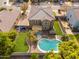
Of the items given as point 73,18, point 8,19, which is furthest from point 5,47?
point 73,18

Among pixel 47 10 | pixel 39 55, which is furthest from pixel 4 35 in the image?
pixel 47 10

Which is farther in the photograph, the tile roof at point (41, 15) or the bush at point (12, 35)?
the tile roof at point (41, 15)

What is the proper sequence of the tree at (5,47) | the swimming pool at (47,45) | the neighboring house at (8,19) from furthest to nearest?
the neighboring house at (8,19)
the swimming pool at (47,45)
the tree at (5,47)

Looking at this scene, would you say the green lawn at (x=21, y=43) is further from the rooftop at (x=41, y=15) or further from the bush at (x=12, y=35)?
the rooftop at (x=41, y=15)

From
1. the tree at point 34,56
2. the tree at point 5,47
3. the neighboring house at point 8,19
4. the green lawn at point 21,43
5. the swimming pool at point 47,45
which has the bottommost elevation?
the swimming pool at point 47,45

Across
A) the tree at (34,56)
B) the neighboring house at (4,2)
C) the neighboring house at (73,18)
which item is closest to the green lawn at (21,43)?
the tree at (34,56)

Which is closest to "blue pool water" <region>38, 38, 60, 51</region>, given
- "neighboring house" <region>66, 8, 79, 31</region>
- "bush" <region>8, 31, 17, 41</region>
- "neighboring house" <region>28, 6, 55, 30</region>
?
"neighboring house" <region>28, 6, 55, 30</region>

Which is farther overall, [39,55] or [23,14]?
[23,14]

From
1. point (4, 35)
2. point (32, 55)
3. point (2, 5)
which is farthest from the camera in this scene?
point (2, 5)

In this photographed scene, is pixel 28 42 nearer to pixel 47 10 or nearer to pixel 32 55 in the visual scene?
pixel 32 55
